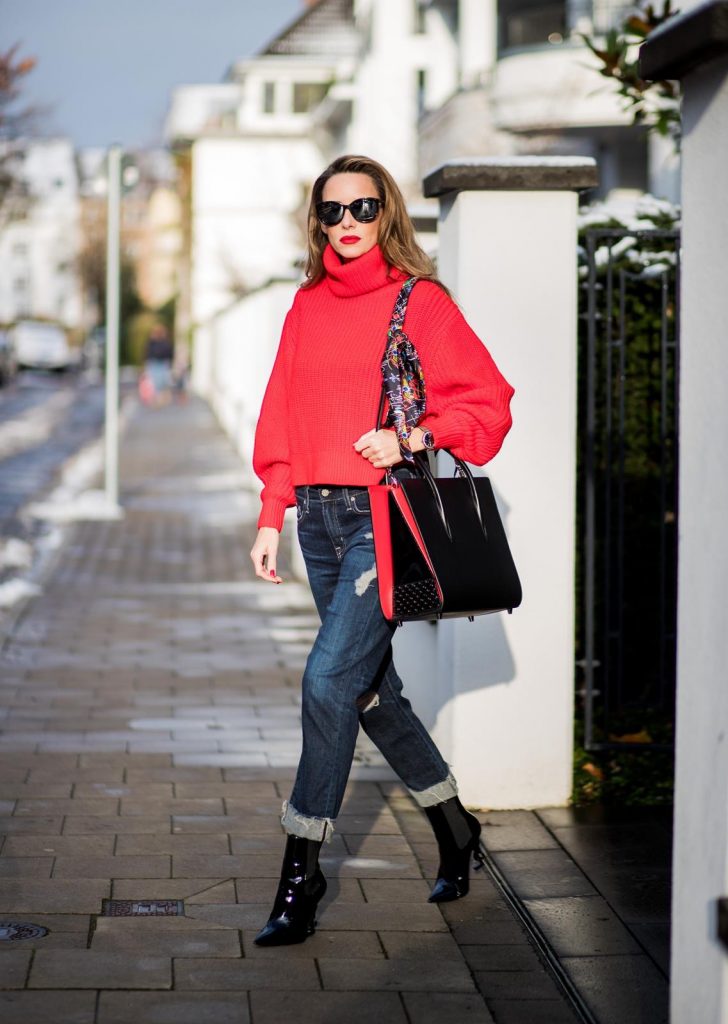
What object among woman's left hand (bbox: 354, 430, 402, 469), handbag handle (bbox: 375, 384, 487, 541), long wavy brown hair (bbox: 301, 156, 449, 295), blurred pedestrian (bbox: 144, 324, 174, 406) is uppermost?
long wavy brown hair (bbox: 301, 156, 449, 295)

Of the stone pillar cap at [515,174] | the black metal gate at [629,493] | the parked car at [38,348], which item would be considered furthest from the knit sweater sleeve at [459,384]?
the parked car at [38,348]

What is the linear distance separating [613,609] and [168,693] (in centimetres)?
219

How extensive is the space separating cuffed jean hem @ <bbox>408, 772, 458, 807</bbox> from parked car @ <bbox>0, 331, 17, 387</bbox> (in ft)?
148

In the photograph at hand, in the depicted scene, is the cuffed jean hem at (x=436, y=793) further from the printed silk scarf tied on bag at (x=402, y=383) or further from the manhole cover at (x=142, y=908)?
the printed silk scarf tied on bag at (x=402, y=383)

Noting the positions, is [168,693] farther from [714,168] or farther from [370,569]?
[714,168]

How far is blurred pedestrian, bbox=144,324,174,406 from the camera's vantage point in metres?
36.9

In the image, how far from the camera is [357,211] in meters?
4.20

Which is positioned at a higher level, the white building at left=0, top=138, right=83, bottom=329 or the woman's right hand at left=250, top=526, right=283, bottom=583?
the woman's right hand at left=250, top=526, right=283, bottom=583

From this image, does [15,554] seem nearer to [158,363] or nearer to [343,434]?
[343,434]

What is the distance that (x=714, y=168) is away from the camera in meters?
2.95

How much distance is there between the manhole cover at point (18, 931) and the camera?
418cm

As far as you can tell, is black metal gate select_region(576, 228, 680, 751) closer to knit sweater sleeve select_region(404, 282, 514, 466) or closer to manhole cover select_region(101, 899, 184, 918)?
knit sweater sleeve select_region(404, 282, 514, 466)

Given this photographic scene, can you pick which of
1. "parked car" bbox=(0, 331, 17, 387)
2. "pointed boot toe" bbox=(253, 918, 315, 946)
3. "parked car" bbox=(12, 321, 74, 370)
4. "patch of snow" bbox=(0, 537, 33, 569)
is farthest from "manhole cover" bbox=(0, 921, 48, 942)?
"parked car" bbox=(12, 321, 74, 370)

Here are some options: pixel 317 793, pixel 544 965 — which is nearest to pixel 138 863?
pixel 317 793
